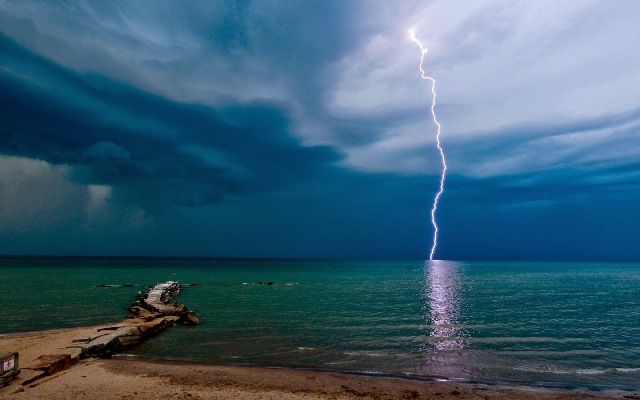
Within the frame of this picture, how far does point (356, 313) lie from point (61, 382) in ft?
92.7

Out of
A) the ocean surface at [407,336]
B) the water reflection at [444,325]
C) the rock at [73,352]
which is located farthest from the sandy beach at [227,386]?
the water reflection at [444,325]

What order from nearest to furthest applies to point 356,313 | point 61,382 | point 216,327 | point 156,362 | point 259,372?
point 61,382
point 259,372
point 156,362
point 216,327
point 356,313

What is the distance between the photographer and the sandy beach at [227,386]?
49.4 feet

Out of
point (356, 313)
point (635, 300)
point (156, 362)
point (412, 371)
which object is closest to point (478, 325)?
point (356, 313)

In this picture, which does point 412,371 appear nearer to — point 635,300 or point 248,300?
point 248,300

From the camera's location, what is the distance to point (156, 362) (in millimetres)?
20797

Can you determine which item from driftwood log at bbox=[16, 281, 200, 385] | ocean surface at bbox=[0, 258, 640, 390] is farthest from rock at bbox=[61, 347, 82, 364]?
ocean surface at bbox=[0, 258, 640, 390]

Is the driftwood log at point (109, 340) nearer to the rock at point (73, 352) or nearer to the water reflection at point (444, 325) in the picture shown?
the rock at point (73, 352)

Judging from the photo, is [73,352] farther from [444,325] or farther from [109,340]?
[444,325]

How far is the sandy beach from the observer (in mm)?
15055

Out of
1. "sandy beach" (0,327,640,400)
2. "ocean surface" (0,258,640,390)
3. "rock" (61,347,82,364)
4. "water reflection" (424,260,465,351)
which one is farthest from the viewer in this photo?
"water reflection" (424,260,465,351)

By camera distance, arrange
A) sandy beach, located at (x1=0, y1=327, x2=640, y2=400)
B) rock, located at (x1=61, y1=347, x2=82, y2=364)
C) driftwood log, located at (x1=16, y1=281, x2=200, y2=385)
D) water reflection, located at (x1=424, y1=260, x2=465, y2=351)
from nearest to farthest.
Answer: sandy beach, located at (x1=0, y1=327, x2=640, y2=400)
driftwood log, located at (x1=16, y1=281, x2=200, y2=385)
rock, located at (x1=61, y1=347, x2=82, y2=364)
water reflection, located at (x1=424, y1=260, x2=465, y2=351)

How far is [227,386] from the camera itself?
16391 mm

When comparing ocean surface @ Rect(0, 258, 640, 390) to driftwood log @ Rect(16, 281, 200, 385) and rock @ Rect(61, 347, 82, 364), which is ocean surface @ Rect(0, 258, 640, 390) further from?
rock @ Rect(61, 347, 82, 364)
